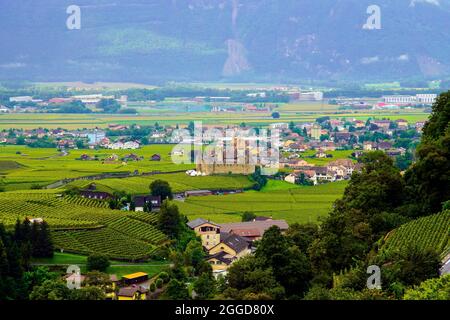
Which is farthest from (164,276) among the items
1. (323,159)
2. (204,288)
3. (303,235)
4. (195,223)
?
(323,159)

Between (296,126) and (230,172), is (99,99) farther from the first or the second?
(230,172)

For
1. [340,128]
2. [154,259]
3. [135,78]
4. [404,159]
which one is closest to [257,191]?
[404,159]

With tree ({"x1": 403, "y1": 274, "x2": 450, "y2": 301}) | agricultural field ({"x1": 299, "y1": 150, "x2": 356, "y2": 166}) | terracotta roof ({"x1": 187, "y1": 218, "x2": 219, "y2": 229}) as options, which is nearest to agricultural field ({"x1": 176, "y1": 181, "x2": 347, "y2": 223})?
terracotta roof ({"x1": 187, "y1": 218, "x2": 219, "y2": 229})

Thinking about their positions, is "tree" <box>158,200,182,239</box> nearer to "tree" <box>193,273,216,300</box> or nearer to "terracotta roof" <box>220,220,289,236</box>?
"terracotta roof" <box>220,220,289,236</box>

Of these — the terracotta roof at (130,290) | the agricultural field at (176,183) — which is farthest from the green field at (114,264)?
the agricultural field at (176,183)

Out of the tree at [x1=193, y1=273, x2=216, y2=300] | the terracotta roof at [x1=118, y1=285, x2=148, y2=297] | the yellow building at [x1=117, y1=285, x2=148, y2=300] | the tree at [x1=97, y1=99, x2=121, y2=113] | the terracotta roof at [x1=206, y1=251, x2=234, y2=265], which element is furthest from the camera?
the tree at [x1=97, y1=99, x2=121, y2=113]

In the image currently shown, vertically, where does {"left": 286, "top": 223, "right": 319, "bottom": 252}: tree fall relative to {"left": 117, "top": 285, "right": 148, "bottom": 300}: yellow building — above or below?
above
